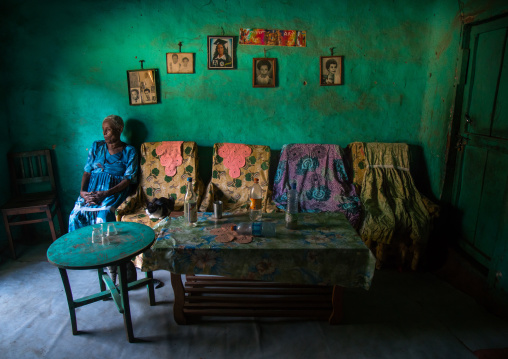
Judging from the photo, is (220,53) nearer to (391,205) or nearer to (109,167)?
(109,167)

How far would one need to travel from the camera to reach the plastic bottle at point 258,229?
7.64 ft

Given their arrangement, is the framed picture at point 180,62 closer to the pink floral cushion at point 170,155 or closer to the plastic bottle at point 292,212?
the pink floral cushion at point 170,155

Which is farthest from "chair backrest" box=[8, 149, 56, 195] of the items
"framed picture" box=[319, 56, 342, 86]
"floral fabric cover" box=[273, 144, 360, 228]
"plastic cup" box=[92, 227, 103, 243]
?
"framed picture" box=[319, 56, 342, 86]

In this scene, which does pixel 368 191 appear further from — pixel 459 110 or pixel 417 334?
pixel 417 334

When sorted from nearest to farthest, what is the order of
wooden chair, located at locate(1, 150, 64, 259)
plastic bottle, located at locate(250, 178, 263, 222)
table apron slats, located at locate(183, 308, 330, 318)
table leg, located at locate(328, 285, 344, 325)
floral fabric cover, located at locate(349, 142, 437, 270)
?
table leg, located at locate(328, 285, 344, 325) < table apron slats, located at locate(183, 308, 330, 318) < plastic bottle, located at locate(250, 178, 263, 222) < floral fabric cover, located at locate(349, 142, 437, 270) < wooden chair, located at locate(1, 150, 64, 259)

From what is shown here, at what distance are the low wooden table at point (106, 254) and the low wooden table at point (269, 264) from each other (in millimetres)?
139

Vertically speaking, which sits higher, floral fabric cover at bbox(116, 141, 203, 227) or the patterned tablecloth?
floral fabric cover at bbox(116, 141, 203, 227)

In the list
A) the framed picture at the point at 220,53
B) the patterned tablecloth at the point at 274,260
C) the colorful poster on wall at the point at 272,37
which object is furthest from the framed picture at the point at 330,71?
the patterned tablecloth at the point at 274,260

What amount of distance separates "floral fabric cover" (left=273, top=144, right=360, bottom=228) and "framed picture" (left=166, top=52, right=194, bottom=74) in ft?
4.83

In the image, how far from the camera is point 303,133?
3.95m

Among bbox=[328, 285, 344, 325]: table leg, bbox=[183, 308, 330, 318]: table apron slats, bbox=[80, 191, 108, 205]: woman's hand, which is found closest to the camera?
bbox=[328, 285, 344, 325]: table leg

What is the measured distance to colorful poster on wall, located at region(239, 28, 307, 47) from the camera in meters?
3.70

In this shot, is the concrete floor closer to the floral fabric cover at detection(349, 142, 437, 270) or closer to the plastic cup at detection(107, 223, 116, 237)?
the floral fabric cover at detection(349, 142, 437, 270)

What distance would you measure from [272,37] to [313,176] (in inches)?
66.3
